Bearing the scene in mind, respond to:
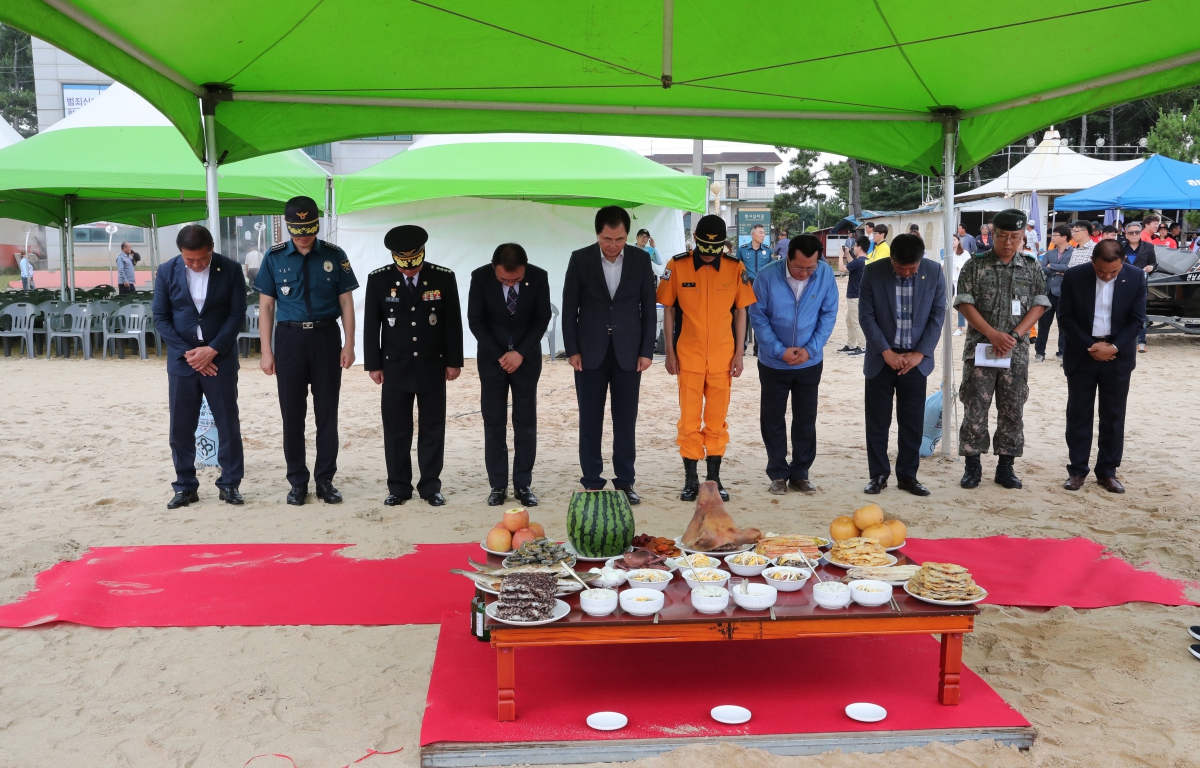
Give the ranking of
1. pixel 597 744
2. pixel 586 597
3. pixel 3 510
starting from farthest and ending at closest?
pixel 3 510 < pixel 586 597 < pixel 597 744

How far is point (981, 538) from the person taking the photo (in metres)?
4.98

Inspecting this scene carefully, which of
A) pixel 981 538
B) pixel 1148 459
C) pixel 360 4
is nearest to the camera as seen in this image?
pixel 360 4

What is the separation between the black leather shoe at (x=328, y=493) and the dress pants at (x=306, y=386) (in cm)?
3

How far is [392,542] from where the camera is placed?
4.93 meters

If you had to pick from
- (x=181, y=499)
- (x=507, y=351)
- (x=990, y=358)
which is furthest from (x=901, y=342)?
(x=181, y=499)

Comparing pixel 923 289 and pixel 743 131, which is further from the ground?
pixel 743 131

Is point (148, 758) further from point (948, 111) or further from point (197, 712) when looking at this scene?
point (948, 111)

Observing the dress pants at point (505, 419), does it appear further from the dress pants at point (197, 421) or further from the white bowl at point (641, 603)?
the white bowl at point (641, 603)

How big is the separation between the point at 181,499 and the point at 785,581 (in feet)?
13.6

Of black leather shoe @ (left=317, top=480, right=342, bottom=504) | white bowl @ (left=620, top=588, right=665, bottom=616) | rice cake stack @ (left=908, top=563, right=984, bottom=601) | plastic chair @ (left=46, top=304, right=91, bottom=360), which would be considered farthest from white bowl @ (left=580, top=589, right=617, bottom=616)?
plastic chair @ (left=46, top=304, right=91, bottom=360)

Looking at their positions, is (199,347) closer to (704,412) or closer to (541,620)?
(704,412)

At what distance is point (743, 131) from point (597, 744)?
4.94 metres

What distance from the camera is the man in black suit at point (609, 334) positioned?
557 centimetres

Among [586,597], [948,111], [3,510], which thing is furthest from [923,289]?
→ [3,510]
